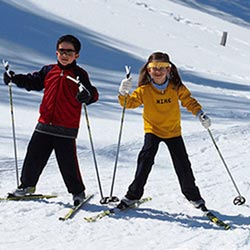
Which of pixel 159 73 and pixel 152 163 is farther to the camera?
pixel 152 163

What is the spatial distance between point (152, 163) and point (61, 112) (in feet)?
2.87

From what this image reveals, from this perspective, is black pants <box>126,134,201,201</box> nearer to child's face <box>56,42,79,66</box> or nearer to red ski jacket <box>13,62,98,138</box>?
red ski jacket <box>13,62,98,138</box>

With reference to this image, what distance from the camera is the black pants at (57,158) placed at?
4.88 metres

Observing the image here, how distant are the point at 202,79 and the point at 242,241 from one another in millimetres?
10946

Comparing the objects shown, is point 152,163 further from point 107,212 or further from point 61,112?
point 61,112

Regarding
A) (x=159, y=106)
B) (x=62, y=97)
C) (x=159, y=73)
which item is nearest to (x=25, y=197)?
(x=62, y=97)

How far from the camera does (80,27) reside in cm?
1769

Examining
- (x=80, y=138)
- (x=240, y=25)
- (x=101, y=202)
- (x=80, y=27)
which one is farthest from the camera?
(x=240, y=25)

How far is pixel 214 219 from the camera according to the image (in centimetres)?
481

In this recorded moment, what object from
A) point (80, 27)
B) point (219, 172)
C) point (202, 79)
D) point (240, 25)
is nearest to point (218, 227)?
point (219, 172)

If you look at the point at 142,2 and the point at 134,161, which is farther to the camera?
the point at 142,2

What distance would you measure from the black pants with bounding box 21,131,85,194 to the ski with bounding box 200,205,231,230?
3.48ft

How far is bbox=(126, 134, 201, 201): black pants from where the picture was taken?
192 inches

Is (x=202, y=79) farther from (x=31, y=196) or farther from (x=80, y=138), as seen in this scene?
(x=31, y=196)
